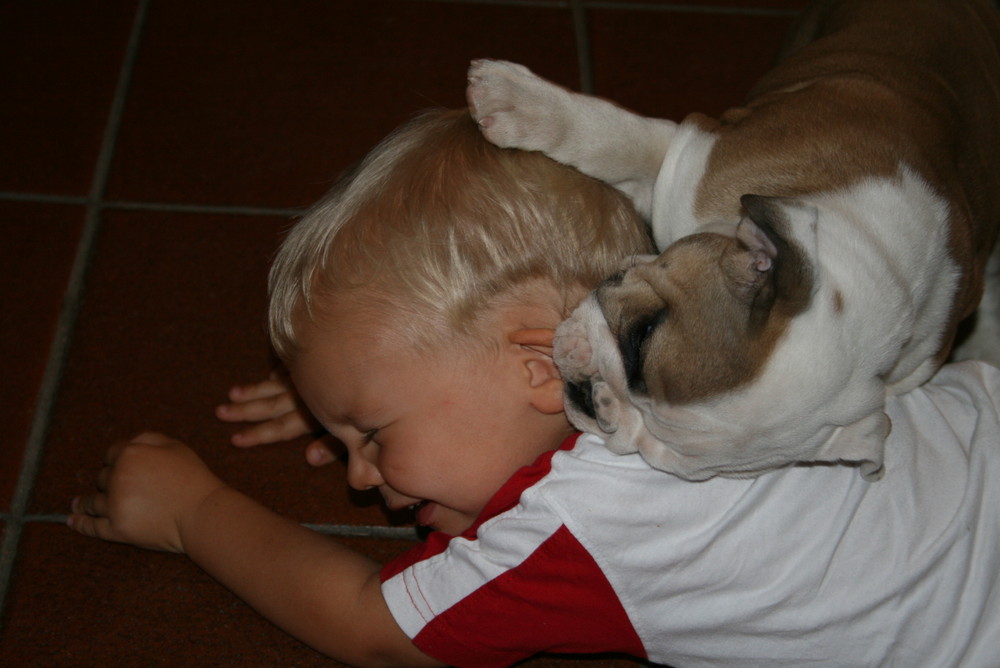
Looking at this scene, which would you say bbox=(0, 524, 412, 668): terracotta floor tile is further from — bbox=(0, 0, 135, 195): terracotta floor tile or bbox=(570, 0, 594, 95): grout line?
bbox=(570, 0, 594, 95): grout line

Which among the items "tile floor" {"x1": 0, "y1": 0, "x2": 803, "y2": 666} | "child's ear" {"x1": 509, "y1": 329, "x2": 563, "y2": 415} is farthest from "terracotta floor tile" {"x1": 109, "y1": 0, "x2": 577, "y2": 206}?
"child's ear" {"x1": 509, "y1": 329, "x2": 563, "y2": 415}

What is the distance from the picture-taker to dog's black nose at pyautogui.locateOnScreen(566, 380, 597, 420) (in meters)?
A: 1.51

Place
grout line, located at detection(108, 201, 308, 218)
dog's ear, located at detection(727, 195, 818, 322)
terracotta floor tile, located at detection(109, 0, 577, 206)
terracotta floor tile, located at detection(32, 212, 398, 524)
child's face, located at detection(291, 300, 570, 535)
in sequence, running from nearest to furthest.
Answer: dog's ear, located at detection(727, 195, 818, 322), child's face, located at detection(291, 300, 570, 535), terracotta floor tile, located at detection(32, 212, 398, 524), grout line, located at detection(108, 201, 308, 218), terracotta floor tile, located at detection(109, 0, 577, 206)

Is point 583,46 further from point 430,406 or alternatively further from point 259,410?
point 430,406

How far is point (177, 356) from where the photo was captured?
218 centimetres

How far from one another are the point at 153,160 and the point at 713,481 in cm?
175

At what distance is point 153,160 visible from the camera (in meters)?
2.56

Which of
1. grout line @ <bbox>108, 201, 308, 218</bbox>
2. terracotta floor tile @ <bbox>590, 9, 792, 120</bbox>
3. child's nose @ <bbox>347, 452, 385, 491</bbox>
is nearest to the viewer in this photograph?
child's nose @ <bbox>347, 452, 385, 491</bbox>

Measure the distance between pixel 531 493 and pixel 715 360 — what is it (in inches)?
13.9

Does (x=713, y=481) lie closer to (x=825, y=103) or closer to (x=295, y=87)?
(x=825, y=103)

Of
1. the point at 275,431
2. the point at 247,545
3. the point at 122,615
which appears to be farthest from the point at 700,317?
the point at 122,615

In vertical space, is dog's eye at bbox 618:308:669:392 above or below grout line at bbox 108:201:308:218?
below

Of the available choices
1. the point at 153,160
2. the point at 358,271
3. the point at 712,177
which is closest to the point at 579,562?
the point at 358,271

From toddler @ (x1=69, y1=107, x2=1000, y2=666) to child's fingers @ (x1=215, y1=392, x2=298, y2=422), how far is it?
15.6 inches
